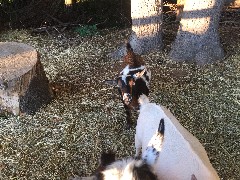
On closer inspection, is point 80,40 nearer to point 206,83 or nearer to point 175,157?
point 206,83

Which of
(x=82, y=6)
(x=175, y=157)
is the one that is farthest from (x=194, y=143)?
(x=82, y=6)

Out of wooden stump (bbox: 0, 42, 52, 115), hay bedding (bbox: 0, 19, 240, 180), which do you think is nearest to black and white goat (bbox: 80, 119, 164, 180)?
hay bedding (bbox: 0, 19, 240, 180)

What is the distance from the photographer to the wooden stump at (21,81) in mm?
5223

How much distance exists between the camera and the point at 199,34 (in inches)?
264

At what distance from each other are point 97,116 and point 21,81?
1205 mm

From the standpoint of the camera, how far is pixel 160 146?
3.31 meters

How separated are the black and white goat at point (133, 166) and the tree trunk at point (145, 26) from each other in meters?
3.89

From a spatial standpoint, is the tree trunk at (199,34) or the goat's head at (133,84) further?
A: the tree trunk at (199,34)

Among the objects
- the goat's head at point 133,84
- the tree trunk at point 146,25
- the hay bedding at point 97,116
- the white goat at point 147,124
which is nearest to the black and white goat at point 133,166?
the white goat at point 147,124

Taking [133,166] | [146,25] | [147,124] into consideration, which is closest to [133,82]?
[147,124]

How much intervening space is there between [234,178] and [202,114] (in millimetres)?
1266

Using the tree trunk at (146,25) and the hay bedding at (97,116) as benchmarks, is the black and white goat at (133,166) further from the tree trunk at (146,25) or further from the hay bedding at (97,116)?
the tree trunk at (146,25)

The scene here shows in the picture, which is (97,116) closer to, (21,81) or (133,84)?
(133,84)

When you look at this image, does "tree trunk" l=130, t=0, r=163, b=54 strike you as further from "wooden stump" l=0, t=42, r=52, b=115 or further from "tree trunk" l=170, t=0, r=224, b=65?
"wooden stump" l=0, t=42, r=52, b=115
